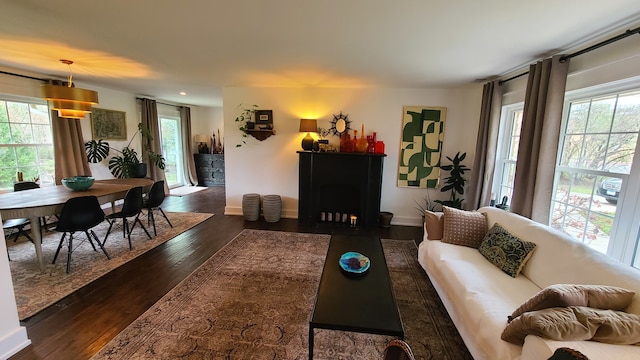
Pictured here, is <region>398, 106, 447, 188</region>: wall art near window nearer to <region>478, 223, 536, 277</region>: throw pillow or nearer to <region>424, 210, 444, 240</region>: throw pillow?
<region>424, 210, 444, 240</region>: throw pillow

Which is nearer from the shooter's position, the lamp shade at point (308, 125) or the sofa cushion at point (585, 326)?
the sofa cushion at point (585, 326)

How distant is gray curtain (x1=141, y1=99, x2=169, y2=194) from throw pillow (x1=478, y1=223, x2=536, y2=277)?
6555mm

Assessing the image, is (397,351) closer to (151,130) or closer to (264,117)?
(264,117)

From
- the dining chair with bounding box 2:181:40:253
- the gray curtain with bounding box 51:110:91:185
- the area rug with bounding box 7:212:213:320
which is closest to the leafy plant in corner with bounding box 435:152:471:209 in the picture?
the area rug with bounding box 7:212:213:320

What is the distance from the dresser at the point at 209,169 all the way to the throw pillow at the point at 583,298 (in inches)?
294

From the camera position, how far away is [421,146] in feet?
14.0

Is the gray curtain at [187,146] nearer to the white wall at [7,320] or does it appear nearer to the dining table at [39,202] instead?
the dining table at [39,202]

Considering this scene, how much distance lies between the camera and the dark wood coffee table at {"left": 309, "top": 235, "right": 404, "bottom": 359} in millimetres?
1412

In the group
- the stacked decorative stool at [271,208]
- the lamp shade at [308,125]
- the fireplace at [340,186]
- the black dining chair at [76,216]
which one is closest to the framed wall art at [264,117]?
the lamp shade at [308,125]

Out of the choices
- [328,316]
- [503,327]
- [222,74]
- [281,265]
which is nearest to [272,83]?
[222,74]

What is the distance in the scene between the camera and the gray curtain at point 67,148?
4.07m

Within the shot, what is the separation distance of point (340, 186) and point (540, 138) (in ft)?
8.66

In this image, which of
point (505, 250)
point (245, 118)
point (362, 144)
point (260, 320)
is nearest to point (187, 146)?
point (245, 118)

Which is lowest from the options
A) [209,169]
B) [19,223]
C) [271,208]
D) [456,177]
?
[271,208]
